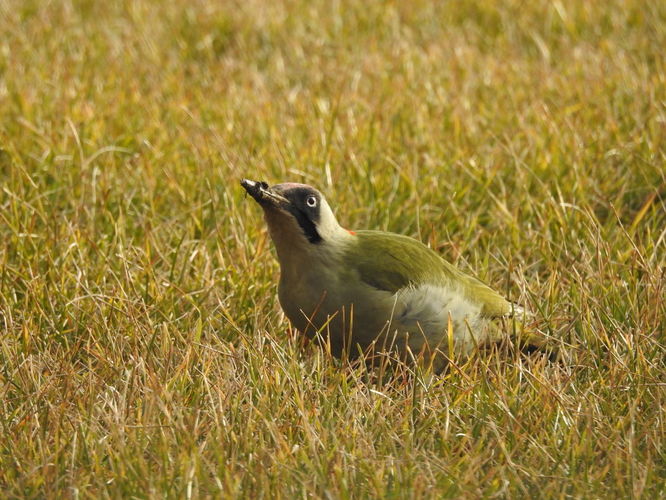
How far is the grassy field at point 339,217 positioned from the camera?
8.07ft

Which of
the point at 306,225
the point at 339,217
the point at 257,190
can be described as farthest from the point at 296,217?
the point at 339,217

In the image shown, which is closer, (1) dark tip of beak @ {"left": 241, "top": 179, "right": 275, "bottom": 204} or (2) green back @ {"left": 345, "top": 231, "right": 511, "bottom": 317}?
(1) dark tip of beak @ {"left": 241, "top": 179, "right": 275, "bottom": 204}

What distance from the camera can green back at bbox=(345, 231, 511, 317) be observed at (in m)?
3.03

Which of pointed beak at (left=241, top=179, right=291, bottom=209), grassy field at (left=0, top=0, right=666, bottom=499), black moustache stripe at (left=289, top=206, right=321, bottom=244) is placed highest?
pointed beak at (left=241, top=179, right=291, bottom=209)

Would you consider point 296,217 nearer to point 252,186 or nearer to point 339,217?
point 252,186

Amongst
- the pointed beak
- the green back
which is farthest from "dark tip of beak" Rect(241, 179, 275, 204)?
the green back

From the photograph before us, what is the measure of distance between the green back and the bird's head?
11 cm

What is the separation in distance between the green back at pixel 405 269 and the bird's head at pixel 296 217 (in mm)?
114

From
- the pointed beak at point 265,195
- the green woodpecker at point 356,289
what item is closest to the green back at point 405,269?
the green woodpecker at point 356,289

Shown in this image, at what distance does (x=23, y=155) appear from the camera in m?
4.31

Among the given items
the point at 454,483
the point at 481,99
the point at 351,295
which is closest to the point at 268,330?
the point at 351,295

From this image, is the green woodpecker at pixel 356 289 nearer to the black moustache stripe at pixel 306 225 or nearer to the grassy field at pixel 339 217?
the black moustache stripe at pixel 306 225

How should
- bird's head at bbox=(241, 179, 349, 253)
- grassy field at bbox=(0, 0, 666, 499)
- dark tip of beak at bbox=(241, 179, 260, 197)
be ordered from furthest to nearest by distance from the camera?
bird's head at bbox=(241, 179, 349, 253), dark tip of beak at bbox=(241, 179, 260, 197), grassy field at bbox=(0, 0, 666, 499)

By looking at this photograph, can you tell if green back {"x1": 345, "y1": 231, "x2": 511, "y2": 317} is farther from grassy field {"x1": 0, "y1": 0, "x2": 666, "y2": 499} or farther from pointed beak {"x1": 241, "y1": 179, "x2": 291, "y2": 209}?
pointed beak {"x1": 241, "y1": 179, "x2": 291, "y2": 209}
